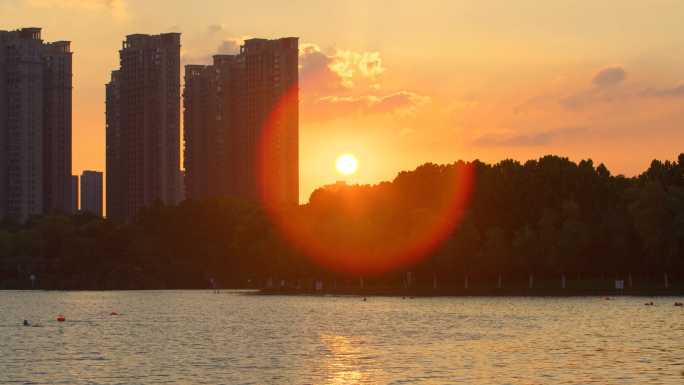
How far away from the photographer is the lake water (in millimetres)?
45562

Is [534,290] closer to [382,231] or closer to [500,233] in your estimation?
[500,233]

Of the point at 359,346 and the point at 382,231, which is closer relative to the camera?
the point at 359,346

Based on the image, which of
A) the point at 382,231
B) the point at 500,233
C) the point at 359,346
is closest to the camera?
the point at 359,346

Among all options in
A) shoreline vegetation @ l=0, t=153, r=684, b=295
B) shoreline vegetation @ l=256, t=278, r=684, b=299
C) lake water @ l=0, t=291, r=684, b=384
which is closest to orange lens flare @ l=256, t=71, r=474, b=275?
shoreline vegetation @ l=0, t=153, r=684, b=295

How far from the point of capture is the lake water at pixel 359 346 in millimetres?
45562

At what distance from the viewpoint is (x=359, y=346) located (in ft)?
200

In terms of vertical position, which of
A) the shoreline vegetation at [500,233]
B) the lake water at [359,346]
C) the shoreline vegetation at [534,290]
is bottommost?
the lake water at [359,346]

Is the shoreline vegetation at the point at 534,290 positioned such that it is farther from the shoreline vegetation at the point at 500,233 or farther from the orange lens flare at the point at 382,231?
the orange lens flare at the point at 382,231

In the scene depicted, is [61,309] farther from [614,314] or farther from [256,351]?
[614,314]

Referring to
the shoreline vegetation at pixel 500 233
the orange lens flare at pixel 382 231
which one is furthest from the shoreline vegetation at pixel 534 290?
the orange lens flare at pixel 382 231

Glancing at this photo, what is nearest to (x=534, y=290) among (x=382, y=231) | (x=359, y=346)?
(x=382, y=231)

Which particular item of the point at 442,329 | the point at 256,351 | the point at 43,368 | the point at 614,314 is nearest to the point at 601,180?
the point at 614,314

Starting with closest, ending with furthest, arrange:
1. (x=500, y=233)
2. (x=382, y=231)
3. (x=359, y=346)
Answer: (x=359, y=346), (x=500, y=233), (x=382, y=231)

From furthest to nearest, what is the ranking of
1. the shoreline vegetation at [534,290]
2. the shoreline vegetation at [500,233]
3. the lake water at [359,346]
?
the shoreline vegetation at [500,233] < the shoreline vegetation at [534,290] < the lake water at [359,346]
